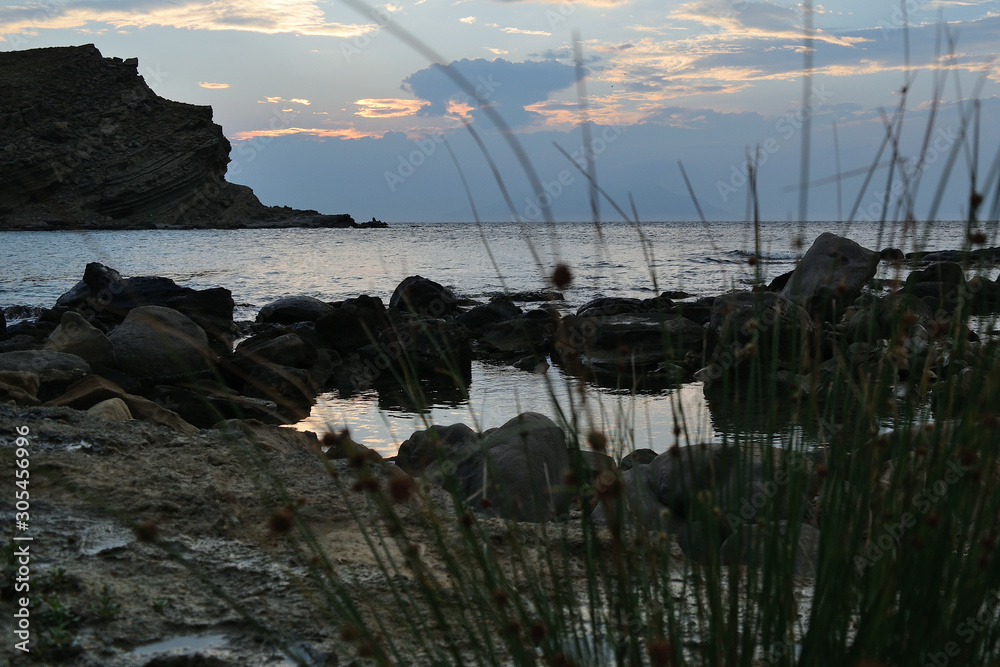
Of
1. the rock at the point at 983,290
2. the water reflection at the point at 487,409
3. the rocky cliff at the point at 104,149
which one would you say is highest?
the rocky cliff at the point at 104,149

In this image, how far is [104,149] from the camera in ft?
219

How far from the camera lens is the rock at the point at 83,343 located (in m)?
8.02

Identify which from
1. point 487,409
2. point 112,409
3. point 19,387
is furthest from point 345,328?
point 112,409

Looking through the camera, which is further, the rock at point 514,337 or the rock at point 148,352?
the rock at point 514,337

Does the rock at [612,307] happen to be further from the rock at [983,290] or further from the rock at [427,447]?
the rock at [983,290]

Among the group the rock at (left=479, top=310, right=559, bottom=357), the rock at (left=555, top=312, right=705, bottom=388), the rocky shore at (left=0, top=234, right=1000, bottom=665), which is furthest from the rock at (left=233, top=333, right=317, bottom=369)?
the rock at (left=555, top=312, right=705, bottom=388)

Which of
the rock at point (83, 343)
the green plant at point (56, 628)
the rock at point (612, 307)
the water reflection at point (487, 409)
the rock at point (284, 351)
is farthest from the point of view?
the rock at point (612, 307)

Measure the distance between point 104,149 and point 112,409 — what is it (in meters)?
72.3

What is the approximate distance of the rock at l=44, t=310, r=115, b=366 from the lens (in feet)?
26.3

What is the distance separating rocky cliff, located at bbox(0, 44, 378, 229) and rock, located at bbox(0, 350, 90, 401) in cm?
5921

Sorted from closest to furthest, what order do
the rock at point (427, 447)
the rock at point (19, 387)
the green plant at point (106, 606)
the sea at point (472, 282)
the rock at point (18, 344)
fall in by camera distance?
the green plant at point (106, 606)
the sea at point (472, 282)
the rock at point (427, 447)
the rock at point (19, 387)
the rock at point (18, 344)

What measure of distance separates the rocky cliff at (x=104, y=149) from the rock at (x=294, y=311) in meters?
53.9

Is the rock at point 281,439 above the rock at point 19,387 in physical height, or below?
below

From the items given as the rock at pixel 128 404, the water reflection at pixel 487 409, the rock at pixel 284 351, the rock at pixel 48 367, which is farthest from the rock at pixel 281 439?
the rock at pixel 284 351
